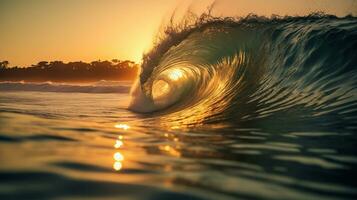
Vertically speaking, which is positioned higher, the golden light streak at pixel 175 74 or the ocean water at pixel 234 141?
the golden light streak at pixel 175 74

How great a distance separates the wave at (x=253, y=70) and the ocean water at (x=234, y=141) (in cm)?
4

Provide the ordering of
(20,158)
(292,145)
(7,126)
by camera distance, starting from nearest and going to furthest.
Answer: (20,158) < (292,145) < (7,126)

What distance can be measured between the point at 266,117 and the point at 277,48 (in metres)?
4.51

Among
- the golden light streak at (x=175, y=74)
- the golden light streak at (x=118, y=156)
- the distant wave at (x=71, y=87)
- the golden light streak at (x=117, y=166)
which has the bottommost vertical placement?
the golden light streak at (x=117, y=166)

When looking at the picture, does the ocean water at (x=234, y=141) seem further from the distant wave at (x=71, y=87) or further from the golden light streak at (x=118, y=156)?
the distant wave at (x=71, y=87)

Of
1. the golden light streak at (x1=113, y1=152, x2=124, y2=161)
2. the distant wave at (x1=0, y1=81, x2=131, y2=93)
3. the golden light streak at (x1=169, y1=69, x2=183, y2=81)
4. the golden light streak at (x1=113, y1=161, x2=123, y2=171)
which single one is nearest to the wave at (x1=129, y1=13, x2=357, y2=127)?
the golden light streak at (x1=169, y1=69, x2=183, y2=81)

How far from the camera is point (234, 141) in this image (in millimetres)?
4070

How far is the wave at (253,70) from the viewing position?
21.2 feet

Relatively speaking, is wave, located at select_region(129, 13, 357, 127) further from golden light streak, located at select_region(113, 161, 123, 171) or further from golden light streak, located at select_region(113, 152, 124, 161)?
golden light streak, located at select_region(113, 161, 123, 171)

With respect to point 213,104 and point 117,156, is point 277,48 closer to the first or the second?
point 213,104

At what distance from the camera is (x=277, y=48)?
33.0 feet

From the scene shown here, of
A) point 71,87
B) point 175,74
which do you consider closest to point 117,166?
point 175,74

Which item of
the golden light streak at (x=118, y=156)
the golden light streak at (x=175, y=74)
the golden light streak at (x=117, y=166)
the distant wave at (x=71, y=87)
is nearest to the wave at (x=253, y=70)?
the golden light streak at (x=175, y=74)

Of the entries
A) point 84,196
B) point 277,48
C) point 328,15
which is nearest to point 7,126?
point 84,196
